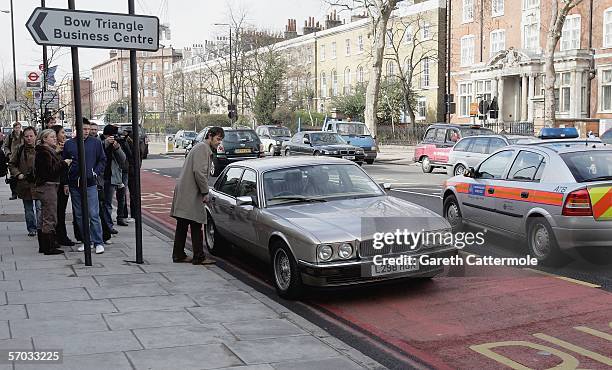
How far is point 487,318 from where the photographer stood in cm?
631

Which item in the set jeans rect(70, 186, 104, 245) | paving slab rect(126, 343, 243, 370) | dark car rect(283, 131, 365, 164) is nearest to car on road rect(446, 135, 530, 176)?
dark car rect(283, 131, 365, 164)

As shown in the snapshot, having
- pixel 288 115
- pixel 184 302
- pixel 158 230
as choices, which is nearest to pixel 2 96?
pixel 288 115

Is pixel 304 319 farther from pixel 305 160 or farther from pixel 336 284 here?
pixel 305 160

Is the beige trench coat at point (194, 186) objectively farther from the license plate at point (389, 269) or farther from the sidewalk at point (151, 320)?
the license plate at point (389, 269)

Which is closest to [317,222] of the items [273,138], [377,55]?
[273,138]

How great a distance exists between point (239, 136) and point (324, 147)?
341 cm

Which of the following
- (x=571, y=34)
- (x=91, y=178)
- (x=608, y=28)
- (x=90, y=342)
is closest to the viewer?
(x=90, y=342)

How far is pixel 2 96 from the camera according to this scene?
245 feet

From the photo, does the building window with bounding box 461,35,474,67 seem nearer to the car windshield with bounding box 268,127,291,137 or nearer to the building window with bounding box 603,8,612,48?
the building window with bounding box 603,8,612,48

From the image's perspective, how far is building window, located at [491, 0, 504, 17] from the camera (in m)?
46.5

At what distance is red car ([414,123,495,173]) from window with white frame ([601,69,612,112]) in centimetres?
1749

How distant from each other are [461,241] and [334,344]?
16.4 ft

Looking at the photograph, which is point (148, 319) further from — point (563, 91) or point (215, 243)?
point (563, 91)

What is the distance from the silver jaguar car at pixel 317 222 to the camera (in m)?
6.71
